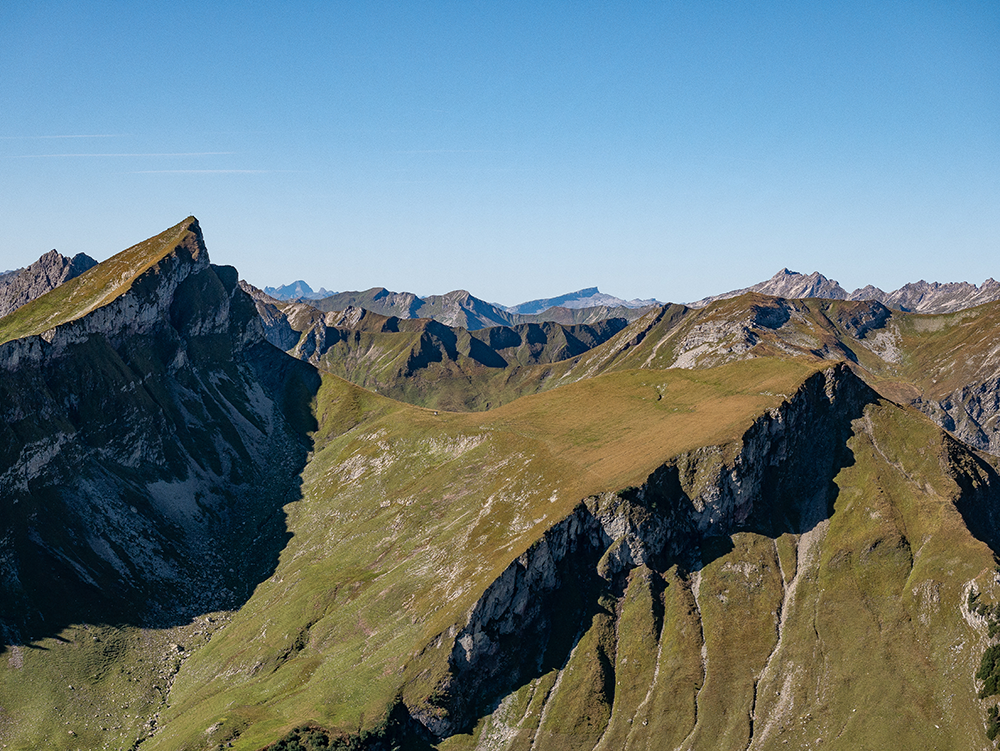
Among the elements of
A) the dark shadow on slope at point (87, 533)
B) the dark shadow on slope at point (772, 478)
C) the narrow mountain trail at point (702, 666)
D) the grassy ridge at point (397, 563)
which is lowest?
the narrow mountain trail at point (702, 666)

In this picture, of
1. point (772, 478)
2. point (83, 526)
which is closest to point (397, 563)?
point (83, 526)

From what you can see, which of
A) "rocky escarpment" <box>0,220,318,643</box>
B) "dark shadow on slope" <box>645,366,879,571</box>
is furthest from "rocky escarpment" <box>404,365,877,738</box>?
"rocky escarpment" <box>0,220,318,643</box>

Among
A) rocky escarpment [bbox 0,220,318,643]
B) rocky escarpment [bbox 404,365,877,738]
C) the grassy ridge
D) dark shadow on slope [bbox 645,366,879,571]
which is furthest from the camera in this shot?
dark shadow on slope [bbox 645,366,879,571]

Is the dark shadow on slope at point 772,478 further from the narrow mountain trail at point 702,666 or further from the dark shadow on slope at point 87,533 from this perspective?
the dark shadow on slope at point 87,533

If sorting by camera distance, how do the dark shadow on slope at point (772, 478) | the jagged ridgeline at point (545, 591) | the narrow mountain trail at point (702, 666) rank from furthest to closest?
the dark shadow on slope at point (772, 478)
the jagged ridgeline at point (545, 591)
the narrow mountain trail at point (702, 666)

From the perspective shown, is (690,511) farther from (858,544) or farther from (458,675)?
(458,675)

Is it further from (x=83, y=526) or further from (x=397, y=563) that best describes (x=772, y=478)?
(x=83, y=526)

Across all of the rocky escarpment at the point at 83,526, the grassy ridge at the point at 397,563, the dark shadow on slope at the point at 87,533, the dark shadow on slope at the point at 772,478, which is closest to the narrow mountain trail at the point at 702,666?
the dark shadow on slope at the point at 772,478

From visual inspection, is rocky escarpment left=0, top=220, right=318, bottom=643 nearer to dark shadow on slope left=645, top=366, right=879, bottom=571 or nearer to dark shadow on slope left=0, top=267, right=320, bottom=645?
dark shadow on slope left=0, top=267, right=320, bottom=645
